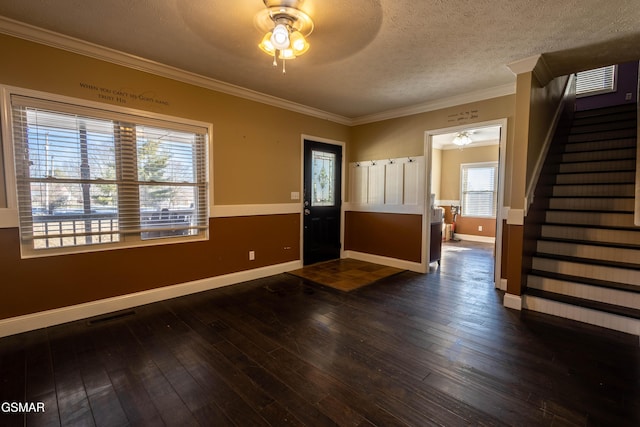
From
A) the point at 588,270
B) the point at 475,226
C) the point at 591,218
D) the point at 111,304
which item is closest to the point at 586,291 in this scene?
the point at 588,270

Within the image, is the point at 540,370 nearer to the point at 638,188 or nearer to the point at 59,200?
the point at 638,188

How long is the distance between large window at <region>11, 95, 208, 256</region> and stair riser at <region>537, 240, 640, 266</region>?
425cm

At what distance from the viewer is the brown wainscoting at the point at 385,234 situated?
185 inches

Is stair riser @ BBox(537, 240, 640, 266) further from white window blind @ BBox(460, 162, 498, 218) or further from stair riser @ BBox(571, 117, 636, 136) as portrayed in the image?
white window blind @ BBox(460, 162, 498, 218)

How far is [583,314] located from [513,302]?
1.87ft

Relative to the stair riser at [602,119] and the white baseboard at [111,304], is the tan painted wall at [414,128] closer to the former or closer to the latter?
the stair riser at [602,119]

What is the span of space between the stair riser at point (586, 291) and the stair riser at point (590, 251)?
393 mm

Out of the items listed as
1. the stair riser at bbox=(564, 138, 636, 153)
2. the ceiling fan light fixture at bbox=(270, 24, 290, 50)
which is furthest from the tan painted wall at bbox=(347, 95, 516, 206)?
the ceiling fan light fixture at bbox=(270, 24, 290, 50)

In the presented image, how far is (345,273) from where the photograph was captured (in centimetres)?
452

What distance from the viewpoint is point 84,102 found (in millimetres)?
2771

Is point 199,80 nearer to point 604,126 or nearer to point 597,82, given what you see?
point 604,126

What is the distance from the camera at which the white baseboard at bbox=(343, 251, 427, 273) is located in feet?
15.2

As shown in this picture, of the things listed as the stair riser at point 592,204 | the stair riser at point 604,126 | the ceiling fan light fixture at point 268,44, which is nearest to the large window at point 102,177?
the ceiling fan light fixture at point 268,44

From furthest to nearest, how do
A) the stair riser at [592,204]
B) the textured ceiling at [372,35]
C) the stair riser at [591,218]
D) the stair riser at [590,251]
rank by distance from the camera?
the stair riser at [592,204]
the stair riser at [591,218]
the stair riser at [590,251]
the textured ceiling at [372,35]
